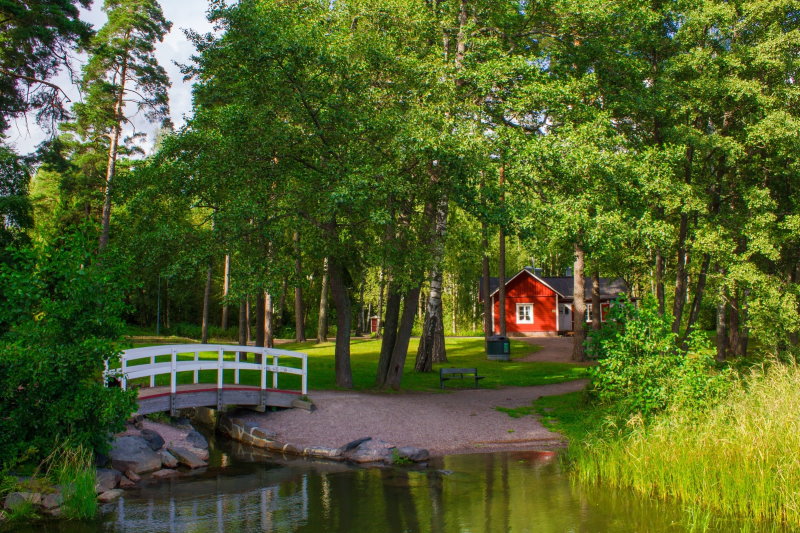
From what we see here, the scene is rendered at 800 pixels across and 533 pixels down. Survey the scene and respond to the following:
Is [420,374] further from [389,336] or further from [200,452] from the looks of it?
[200,452]

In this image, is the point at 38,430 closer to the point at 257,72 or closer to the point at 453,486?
the point at 453,486

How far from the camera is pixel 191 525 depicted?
9.76 m

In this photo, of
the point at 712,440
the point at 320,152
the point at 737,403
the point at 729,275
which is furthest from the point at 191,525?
the point at 729,275

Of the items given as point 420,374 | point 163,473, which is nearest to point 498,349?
point 420,374

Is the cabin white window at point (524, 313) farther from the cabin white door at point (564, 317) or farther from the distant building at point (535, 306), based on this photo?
the cabin white door at point (564, 317)

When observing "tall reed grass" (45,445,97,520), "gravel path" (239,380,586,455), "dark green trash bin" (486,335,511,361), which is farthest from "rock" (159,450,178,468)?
"dark green trash bin" (486,335,511,361)

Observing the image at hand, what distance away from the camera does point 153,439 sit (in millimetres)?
14328

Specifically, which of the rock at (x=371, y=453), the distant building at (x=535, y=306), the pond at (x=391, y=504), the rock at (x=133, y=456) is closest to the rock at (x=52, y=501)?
the pond at (x=391, y=504)

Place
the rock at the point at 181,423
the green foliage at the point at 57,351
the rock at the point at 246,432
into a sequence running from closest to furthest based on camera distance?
the green foliage at the point at 57,351 → the rock at the point at 246,432 → the rock at the point at 181,423

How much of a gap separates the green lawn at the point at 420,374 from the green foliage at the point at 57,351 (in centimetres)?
1030

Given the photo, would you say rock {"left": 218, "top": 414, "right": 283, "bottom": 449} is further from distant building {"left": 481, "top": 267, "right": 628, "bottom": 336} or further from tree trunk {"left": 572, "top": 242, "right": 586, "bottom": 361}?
distant building {"left": 481, "top": 267, "right": 628, "bottom": 336}

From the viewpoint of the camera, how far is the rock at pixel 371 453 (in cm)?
1405

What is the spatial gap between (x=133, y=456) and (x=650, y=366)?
10.8 meters

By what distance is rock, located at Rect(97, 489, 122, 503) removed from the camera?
1119 centimetres
